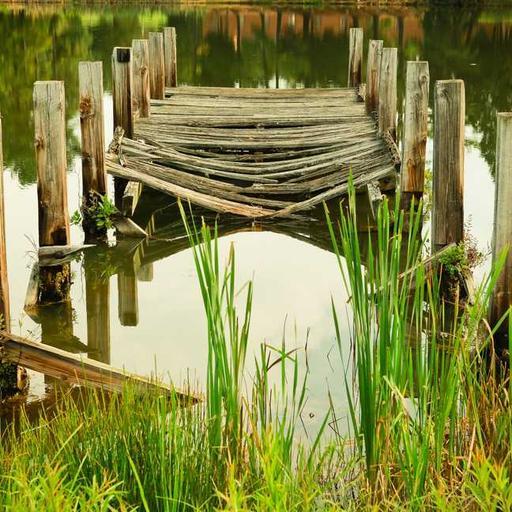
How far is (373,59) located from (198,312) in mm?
6450

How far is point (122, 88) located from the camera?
10953 millimetres

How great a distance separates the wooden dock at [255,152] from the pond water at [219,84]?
0.47m

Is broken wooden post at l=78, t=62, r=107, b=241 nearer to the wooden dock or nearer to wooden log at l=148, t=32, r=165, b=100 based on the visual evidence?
the wooden dock

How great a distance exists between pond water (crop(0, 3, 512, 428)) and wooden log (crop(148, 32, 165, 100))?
5.16ft

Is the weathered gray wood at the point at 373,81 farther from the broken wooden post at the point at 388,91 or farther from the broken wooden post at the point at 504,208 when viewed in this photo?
the broken wooden post at the point at 504,208

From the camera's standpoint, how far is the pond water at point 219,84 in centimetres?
714

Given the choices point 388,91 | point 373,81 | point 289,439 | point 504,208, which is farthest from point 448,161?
point 373,81

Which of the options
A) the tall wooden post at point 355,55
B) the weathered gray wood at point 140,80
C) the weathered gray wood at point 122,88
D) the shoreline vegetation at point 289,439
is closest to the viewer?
the shoreline vegetation at point 289,439

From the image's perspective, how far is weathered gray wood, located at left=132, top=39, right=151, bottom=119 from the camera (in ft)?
41.5

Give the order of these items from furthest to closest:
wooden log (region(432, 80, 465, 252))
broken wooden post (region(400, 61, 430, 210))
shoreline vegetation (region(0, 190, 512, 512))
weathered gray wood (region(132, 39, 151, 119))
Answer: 1. weathered gray wood (region(132, 39, 151, 119))
2. broken wooden post (region(400, 61, 430, 210))
3. wooden log (region(432, 80, 465, 252))
4. shoreline vegetation (region(0, 190, 512, 512))

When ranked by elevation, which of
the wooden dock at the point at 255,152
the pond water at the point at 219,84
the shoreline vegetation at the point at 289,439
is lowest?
the pond water at the point at 219,84

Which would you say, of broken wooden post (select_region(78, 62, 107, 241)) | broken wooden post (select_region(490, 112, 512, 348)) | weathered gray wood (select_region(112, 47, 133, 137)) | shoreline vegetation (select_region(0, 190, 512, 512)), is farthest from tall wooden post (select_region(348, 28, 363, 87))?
shoreline vegetation (select_region(0, 190, 512, 512))

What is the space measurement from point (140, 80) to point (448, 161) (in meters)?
6.59

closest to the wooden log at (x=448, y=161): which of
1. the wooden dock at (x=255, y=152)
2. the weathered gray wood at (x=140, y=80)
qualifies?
the wooden dock at (x=255, y=152)
